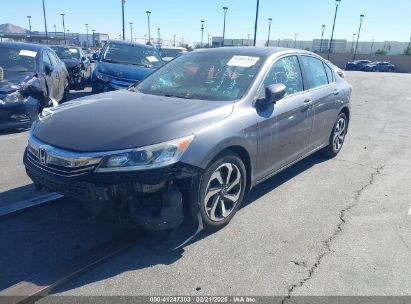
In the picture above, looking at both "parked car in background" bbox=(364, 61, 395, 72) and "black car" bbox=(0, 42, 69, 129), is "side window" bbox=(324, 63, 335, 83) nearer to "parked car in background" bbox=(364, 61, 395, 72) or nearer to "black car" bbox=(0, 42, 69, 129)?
"black car" bbox=(0, 42, 69, 129)

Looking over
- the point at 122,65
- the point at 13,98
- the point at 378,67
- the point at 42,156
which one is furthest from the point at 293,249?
the point at 378,67

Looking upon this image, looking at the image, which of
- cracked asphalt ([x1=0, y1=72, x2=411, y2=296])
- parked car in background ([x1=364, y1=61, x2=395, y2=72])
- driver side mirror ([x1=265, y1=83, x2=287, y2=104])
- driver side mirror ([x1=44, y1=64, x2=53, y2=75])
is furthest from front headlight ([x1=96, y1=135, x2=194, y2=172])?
parked car in background ([x1=364, y1=61, x2=395, y2=72])

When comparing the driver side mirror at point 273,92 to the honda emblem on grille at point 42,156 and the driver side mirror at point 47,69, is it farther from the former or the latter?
the driver side mirror at point 47,69

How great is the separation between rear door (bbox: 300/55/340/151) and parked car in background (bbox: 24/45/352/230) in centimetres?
4

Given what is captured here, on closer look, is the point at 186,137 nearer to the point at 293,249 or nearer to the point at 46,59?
the point at 293,249

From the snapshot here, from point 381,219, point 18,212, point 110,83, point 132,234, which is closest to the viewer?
point 132,234

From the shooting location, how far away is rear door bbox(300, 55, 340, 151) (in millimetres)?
4842

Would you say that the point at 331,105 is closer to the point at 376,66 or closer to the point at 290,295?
the point at 290,295

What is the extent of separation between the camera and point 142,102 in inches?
145

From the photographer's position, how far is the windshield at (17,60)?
718 centimetres

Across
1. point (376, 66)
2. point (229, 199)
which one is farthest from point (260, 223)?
point (376, 66)

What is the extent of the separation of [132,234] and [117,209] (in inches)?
22.6

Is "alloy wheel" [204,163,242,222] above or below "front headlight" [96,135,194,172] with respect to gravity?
below

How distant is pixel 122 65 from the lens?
30.9 feet
